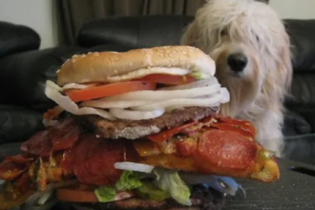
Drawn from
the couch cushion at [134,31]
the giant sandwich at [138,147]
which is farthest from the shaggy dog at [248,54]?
the giant sandwich at [138,147]

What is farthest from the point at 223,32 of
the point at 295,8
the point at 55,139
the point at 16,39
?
the point at 295,8

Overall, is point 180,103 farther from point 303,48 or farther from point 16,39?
point 303,48

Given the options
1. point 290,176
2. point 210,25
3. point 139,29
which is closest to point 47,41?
point 139,29

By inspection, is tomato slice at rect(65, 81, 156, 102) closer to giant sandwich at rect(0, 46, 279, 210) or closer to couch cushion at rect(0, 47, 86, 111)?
giant sandwich at rect(0, 46, 279, 210)

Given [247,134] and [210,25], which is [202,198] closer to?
[247,134]

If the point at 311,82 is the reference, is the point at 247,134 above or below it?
above

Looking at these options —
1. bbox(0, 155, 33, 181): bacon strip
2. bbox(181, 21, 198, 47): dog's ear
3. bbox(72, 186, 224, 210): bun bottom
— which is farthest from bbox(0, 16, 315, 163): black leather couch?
bbox(72, 186, 224, 210): bun bottom
